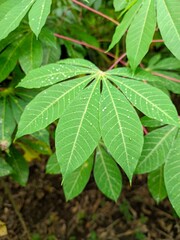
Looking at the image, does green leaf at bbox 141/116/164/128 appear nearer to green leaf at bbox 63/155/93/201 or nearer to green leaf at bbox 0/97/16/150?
green leaf at bbox 63/155/93/201

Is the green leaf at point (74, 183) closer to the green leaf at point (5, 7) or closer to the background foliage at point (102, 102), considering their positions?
the background foliage at point (102, 102)

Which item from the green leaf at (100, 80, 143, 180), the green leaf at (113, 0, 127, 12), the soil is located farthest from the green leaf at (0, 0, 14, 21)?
the soil

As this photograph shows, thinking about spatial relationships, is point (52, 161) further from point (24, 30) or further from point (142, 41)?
point (142, 41)

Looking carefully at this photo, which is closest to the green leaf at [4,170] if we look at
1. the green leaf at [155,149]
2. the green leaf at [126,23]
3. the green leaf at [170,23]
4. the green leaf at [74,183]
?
the green leaf at [74,183]

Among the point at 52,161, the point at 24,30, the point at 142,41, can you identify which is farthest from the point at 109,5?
the point at 142,41

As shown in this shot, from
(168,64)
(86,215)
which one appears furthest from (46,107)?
(86,215)

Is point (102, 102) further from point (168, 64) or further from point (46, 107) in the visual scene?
point (168, 64)
